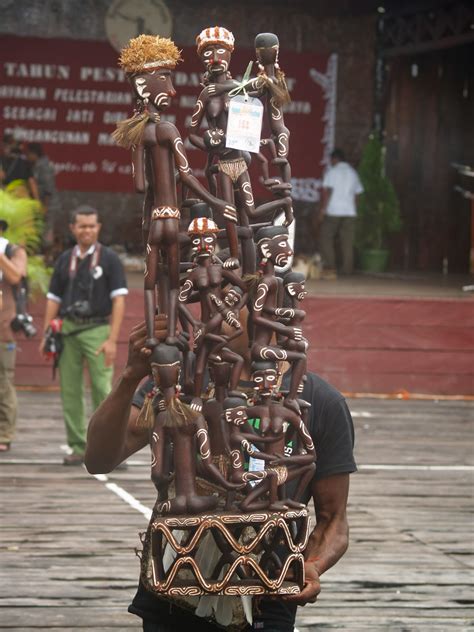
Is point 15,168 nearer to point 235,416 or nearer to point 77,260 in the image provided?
point 77,260

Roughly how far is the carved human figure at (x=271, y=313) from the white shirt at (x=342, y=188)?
16164mm

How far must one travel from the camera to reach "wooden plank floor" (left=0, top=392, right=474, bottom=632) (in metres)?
6.54

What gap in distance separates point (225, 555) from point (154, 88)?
1145mm

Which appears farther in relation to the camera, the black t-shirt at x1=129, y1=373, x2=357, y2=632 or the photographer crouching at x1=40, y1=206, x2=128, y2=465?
the photographer crouching at x1=40, y1=206, x2=128, y2=465

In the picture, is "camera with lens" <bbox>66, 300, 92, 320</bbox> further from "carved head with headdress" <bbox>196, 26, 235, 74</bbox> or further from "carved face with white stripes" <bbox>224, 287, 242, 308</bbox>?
"carved face with white stripes" <bbox>224, 287, 242, 308</bbox>

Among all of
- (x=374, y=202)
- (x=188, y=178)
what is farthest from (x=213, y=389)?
(x=374, y=202)

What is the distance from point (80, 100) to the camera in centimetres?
2020

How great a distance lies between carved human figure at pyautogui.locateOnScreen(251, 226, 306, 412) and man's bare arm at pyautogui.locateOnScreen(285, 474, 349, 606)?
19.1 inches

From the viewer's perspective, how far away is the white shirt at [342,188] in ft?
63.7

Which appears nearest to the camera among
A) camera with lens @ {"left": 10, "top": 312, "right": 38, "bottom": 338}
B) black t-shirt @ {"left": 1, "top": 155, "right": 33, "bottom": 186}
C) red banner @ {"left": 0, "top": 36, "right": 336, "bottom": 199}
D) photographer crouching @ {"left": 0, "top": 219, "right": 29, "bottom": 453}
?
photographer crouching @ {"left": 0, "top": 219, "right": 29, "bottom": 453}

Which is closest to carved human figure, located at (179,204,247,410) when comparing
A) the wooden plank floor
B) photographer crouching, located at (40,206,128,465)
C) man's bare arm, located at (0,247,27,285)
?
the wooden plank floor

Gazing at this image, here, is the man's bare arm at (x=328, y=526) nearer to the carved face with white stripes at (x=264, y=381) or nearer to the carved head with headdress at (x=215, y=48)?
the carved face with white stripes at (x=264, y=381)

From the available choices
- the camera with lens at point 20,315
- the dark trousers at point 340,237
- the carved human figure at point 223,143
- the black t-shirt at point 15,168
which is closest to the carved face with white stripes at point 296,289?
the carved human figure at point 223,143

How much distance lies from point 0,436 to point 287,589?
769 cm
